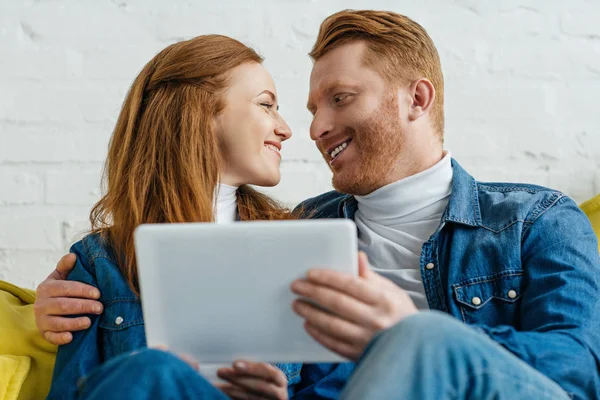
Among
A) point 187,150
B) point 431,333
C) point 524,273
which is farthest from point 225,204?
point 431,333

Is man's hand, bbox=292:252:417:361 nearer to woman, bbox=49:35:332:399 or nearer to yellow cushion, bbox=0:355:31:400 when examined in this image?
woman, bbox=49:35:332:399

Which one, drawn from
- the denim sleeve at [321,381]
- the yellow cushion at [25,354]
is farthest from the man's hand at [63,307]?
the denim sleeve at [321,381]

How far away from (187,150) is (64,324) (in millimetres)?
403

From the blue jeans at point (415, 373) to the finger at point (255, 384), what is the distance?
0.23 metres

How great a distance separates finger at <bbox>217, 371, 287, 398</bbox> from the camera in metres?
1.12

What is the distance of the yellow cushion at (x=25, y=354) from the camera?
1388 millimetres

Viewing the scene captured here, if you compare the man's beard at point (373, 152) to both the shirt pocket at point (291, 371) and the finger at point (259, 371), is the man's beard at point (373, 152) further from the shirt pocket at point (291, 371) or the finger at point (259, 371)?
the finger at point (259, 371)

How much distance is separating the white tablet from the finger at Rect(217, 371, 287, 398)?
75 mm

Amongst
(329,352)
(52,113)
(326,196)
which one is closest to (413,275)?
(326,196)

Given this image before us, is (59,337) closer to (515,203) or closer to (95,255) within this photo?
(95,255)

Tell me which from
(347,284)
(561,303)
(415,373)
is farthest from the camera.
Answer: (561,303)

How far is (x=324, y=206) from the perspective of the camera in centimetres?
170

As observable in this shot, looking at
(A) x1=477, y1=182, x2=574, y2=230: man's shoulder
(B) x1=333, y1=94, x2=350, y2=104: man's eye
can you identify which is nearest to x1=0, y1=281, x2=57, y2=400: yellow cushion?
(B) x1=333, y1=94, x2=350, y2=104: man's eye

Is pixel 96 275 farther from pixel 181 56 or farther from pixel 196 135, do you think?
pixel 181 56
